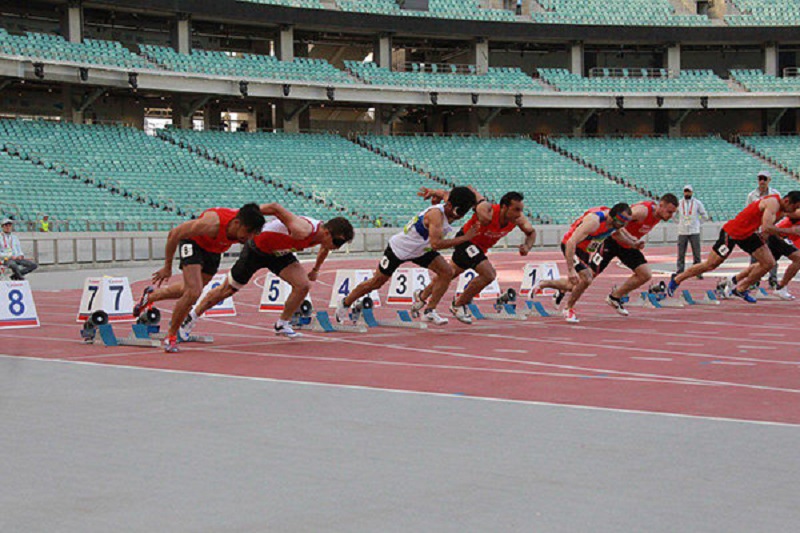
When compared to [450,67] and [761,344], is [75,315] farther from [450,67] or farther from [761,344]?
[450,67]

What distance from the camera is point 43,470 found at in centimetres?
548

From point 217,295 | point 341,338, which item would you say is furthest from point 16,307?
point 341,338

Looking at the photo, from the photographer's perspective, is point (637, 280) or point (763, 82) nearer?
Answer: point (637, 280)

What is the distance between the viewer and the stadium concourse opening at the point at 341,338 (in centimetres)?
499

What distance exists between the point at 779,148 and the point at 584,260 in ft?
151

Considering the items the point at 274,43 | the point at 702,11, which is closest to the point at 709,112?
the point at 702,11

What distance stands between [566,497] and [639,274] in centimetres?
1098

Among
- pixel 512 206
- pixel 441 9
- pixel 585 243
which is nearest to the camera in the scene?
pixel 512 206

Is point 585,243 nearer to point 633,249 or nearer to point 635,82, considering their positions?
point 633,249

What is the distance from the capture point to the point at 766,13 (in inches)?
2308

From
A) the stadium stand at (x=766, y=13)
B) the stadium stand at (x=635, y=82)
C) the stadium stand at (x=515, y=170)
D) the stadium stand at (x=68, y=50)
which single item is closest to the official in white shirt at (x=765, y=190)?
the stadium stand at (x=515, y=170)

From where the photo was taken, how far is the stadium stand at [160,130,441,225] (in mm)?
42844

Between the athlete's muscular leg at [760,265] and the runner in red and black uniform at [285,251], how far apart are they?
794 cm

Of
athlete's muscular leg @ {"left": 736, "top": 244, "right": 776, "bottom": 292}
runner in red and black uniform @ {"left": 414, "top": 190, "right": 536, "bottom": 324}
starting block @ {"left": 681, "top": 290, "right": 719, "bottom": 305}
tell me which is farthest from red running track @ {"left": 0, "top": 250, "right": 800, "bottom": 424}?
Answer: starting block @ {"left": 681, "top": 290, "right": 719, "bottom": 305}
